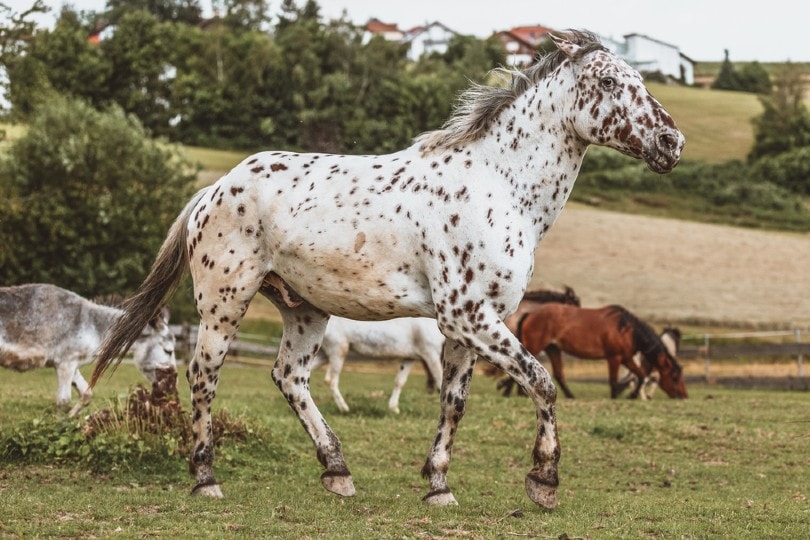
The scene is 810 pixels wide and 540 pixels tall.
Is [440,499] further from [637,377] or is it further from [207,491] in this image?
[637,377]

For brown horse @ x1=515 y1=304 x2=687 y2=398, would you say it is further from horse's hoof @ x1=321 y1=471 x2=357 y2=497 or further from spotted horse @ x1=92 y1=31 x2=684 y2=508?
spotted horse @ x1=92 y1=31 x2=684 y2=508

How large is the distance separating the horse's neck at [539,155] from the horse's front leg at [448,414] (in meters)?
1.01

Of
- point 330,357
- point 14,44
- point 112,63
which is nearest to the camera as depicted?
point 330,357

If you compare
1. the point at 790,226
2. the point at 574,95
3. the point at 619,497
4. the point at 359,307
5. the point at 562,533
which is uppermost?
the point at 574,95

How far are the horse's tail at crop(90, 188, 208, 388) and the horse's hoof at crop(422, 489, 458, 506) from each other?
8.65ft

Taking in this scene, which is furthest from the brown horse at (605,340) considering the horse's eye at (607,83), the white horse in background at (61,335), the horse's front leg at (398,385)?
the horse's eye at (607,83)

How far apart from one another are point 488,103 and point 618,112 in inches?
38.8

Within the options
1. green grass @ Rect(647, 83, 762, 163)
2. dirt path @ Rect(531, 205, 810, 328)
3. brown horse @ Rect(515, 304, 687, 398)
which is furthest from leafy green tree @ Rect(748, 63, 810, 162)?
brown horse @ Rect(515, 304, 687, 398)

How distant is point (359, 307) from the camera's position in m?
6.95

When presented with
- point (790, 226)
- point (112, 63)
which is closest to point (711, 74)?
point (790, 226)

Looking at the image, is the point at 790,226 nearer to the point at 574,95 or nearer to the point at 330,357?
the point at 330,357

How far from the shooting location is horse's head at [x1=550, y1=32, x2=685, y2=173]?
653 cm

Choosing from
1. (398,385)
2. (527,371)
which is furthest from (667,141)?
(398,385)

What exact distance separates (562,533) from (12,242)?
33243mm
